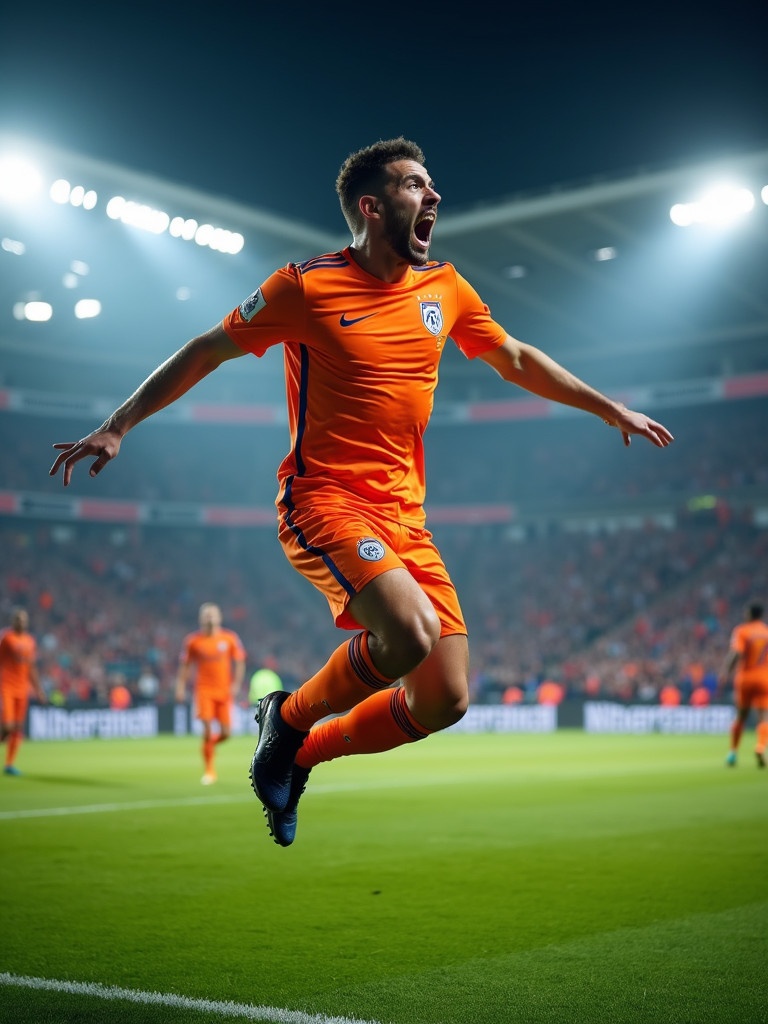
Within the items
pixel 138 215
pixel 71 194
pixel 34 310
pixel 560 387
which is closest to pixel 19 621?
pixel 560 387

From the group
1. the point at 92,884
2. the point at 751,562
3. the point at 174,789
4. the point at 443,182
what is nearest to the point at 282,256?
the point at 443,182

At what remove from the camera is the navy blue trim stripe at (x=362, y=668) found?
15.0 feet

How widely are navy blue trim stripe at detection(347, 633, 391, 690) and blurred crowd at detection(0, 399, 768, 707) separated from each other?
2608 cm

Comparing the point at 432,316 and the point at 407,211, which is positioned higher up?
the point at 407,211

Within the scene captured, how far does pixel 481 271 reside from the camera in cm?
3559

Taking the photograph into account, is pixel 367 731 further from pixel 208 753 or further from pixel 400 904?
pixel 208 753

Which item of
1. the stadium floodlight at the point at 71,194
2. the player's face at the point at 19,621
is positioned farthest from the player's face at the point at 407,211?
the stadium floodlight at the point at 71,194

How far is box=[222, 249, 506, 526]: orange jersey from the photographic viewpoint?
470cm

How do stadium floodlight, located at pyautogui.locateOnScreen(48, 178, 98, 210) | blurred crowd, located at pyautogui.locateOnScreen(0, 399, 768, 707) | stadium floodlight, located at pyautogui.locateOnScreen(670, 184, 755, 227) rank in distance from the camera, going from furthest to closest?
blurred crowd, located at pyautogui.locateOnScreen(0, 399, 768, 707) → stadium floodlight, located at pyautogui.locateOnScreen(670, 184, 755, 227) → stadium floodlight, located at pyautogui.locateOnScreen(48, 178, 98, 210)

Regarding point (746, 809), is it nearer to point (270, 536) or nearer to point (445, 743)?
point (445, 743)

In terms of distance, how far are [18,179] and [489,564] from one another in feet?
73.5

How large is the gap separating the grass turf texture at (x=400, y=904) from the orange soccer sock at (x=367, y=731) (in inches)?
34.1

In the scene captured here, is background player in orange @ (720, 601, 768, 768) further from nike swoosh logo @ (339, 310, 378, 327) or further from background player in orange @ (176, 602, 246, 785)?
nike swoosh logo @ (339, 310, 378, 327)

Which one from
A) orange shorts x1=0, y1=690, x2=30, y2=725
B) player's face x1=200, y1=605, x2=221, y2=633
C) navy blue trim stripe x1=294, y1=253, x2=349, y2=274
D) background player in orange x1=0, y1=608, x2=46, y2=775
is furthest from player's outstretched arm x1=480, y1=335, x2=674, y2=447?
orange shorts x1=0, y1=690, x2=30, y2=725
